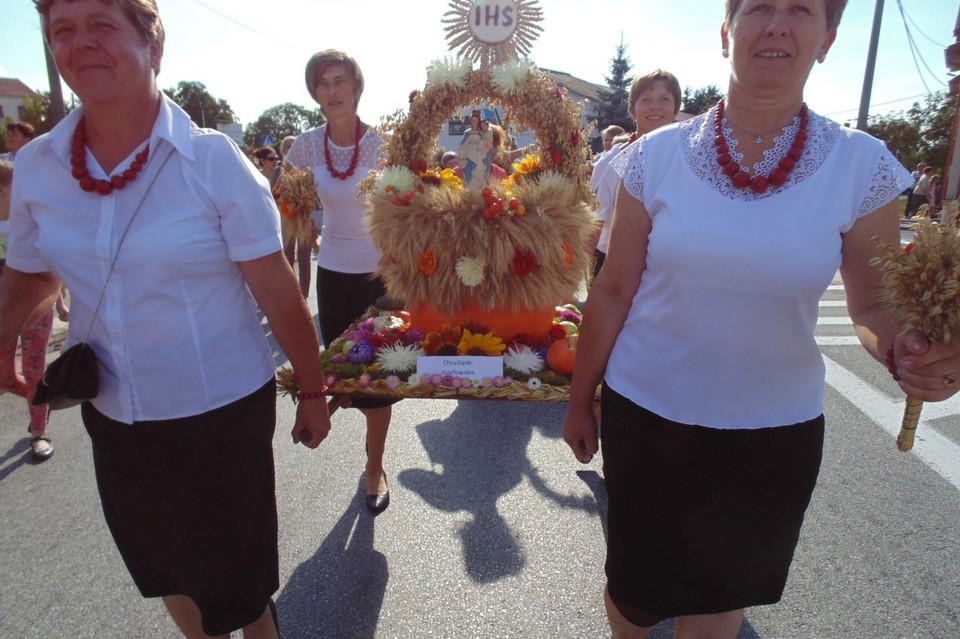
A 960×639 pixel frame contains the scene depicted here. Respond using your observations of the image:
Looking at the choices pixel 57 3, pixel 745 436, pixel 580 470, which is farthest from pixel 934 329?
pixel 580 470

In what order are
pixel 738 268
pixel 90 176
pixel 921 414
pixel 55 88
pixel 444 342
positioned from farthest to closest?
pixel 55 88
pixel 921 414
pixel 444 342
pixel 90 176
pixel 738 268

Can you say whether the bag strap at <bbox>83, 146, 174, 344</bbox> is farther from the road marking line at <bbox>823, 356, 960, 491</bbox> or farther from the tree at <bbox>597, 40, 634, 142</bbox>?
the tree at <bbox>597, 40, 634, 142</bbox>

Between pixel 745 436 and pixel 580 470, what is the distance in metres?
2.05

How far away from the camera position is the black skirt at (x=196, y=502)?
153 cm

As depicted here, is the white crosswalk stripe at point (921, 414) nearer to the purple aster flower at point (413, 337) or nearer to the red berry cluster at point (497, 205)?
the red berry cluster at point (497, 205)

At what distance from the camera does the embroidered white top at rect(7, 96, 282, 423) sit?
4.59 feet

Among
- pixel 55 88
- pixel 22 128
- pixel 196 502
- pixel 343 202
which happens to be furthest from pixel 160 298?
pixel 55 88

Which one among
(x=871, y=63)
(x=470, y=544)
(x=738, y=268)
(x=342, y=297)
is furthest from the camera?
(x=871, y=63)

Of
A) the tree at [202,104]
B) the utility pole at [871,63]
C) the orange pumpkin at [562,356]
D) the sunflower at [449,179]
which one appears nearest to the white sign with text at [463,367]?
the orange pumpkin at [562,356]

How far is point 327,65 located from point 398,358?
161cm

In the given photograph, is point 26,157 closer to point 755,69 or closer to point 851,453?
point 755,69

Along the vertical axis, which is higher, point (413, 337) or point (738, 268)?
point (738, 268)

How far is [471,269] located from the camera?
2.21 meters

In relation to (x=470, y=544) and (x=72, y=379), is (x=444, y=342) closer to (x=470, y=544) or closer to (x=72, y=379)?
(x=470, y=544)
